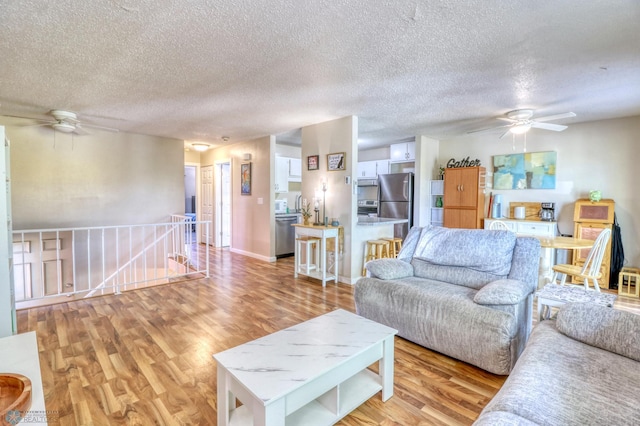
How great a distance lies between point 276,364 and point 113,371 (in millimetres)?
1482

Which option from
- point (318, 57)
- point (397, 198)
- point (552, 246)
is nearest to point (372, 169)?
point (397, 198)

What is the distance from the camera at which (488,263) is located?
258cm

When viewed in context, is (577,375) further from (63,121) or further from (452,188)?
(63,121)

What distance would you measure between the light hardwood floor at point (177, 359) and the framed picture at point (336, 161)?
183 centimetres

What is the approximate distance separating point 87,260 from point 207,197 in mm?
2985

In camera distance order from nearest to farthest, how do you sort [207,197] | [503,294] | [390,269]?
1. [503,294]
2. [390,269]
3. [207,197]

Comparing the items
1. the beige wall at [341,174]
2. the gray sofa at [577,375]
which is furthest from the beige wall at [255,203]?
the gray sofa at [577,375]

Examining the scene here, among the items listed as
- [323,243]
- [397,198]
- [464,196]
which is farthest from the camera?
[397,198]

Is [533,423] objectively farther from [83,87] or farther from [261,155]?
[261,155]

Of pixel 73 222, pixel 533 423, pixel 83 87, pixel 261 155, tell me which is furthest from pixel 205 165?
pixel 533 423

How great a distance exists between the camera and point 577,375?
4.42 ft

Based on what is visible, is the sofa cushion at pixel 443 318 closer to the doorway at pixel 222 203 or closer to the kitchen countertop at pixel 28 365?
the kitchen countertop at pixel 28 365

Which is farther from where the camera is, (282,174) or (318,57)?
(282,174)

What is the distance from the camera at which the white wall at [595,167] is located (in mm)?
4375
